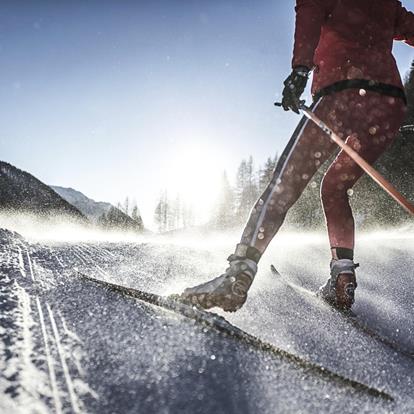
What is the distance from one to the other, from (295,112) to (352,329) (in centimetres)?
129

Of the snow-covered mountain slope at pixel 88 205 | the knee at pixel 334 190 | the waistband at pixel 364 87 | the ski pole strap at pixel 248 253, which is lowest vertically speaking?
the ski pole strap at pixel 248 253

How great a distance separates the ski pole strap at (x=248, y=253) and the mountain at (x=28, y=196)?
8704 millimetres

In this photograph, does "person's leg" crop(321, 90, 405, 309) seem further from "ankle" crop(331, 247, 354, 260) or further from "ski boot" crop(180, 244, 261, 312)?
"ski boot" crop(180, 244, 261, 312)

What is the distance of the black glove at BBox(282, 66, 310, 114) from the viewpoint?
208 centimetres

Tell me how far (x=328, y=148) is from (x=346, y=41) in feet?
2.19

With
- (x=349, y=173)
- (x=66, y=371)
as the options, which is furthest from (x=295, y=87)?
(x=66, y=371)

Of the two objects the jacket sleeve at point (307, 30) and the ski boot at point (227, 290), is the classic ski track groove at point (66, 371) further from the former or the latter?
the jacket sleeve at point (307, 30)

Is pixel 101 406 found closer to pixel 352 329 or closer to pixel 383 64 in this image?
pixel 352 329

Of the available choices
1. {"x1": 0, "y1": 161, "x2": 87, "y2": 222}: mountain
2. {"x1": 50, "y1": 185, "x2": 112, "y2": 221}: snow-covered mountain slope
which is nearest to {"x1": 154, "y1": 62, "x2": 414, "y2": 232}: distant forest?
{"x1": 0, "y1": 161, "x2": 87, "y2": 222}: mountain

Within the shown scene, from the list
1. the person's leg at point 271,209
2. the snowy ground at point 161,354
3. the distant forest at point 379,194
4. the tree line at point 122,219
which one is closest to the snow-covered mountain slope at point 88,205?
the tree line at point 122,219

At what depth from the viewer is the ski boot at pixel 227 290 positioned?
1.57 m

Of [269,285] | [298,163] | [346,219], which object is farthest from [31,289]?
[346,219]

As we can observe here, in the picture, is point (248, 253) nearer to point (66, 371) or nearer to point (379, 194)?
point (66, 371)

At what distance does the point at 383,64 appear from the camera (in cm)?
216
